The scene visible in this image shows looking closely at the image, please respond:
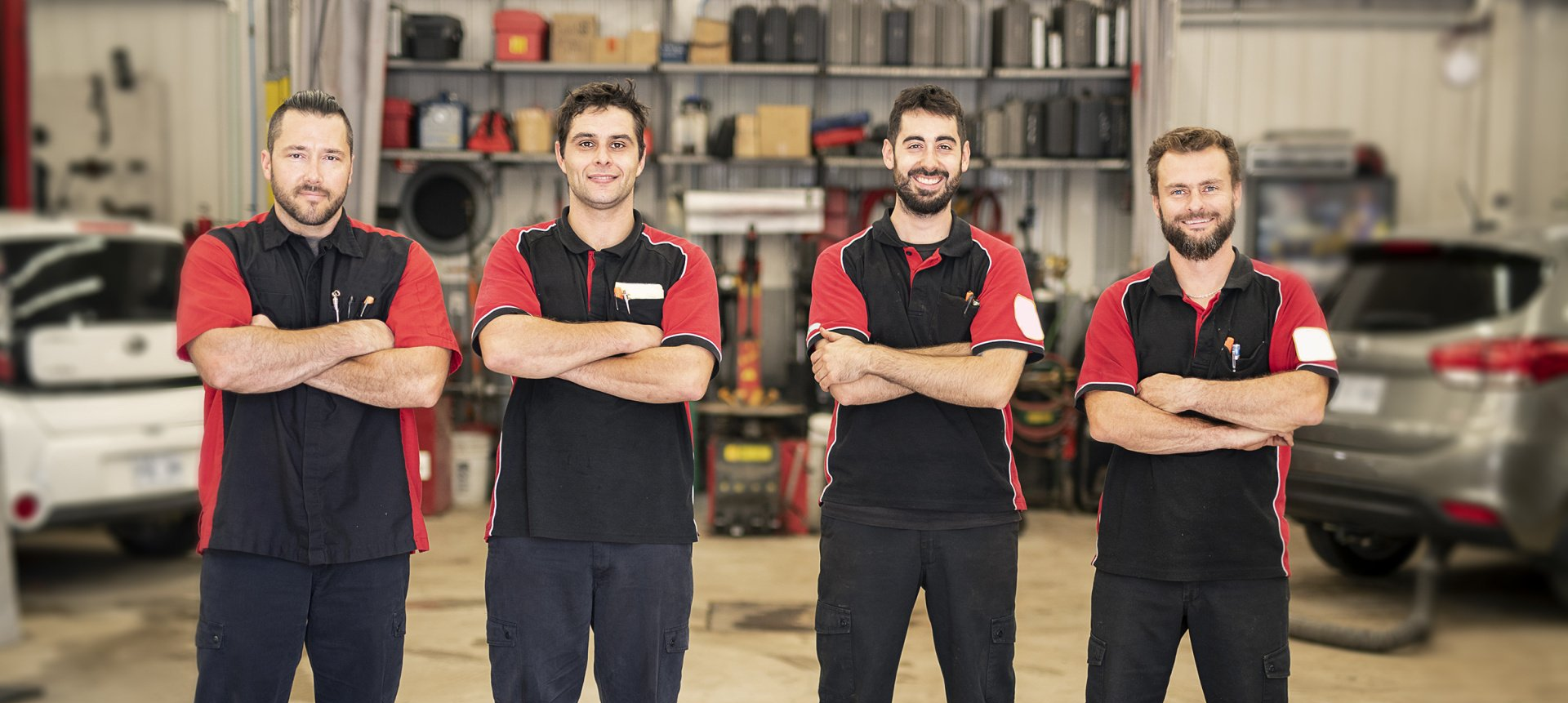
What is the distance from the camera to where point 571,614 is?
2.57 meters

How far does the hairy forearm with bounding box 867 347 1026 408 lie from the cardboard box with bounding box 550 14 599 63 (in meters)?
5.80

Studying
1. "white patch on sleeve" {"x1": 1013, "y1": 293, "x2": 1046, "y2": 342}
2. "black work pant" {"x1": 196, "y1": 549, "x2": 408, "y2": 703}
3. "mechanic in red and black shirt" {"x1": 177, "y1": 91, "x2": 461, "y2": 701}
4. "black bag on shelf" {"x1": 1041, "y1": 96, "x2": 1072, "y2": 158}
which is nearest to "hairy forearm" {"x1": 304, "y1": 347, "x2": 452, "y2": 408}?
"mechanic in red and black shirt" {"x1": 177, "y1": 91, "x2": 461, "y2": 701}

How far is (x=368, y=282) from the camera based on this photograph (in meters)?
2.60

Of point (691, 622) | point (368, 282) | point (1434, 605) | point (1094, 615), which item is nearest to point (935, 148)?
point (1094, 615)

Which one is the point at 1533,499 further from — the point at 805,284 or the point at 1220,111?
the point at 805,284

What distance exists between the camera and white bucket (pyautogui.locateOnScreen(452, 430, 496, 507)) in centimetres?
746

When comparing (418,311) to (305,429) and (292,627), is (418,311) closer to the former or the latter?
(305,429)

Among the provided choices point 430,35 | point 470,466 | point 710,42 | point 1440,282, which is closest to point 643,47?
point 710,42

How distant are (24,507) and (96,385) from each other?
0.97 feet

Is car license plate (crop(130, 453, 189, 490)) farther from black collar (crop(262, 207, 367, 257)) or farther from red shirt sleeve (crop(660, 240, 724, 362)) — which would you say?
red shirt sleeve (crop(660, 240, 724, 362))

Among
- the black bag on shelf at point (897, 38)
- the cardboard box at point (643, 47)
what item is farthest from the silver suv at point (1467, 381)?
the cardboard box at point (643, 47)

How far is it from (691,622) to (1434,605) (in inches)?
115

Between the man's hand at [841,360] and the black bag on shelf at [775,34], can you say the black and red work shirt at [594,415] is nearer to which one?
the man's hand at [841,360]

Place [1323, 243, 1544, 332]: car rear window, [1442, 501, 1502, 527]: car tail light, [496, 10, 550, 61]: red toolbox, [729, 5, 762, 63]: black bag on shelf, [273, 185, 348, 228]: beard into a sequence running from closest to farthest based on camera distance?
1. [1323, 243, 1544, 332]: car rear window
2. [1442, 501, 1502, 527]: car tail light
3. [273, 185, 348, 228]: beard
4. [496, 10, 550, 61]: red toolbox
5. [729, 5, 762, 63]: black bag on shelf
